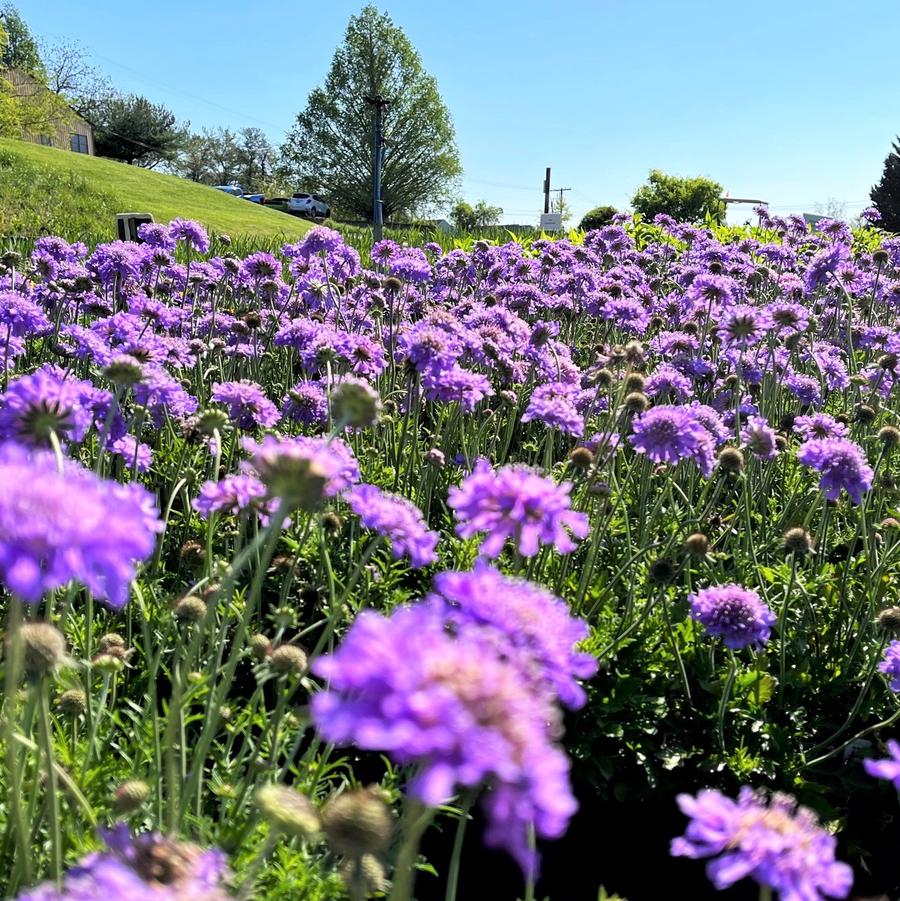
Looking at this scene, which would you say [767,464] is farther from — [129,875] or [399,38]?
[399,38]

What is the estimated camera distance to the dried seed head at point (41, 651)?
1.36 metres

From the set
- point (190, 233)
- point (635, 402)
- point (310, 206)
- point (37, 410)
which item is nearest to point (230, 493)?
point (37, 410)

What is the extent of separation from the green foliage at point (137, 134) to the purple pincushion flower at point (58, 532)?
254 feet

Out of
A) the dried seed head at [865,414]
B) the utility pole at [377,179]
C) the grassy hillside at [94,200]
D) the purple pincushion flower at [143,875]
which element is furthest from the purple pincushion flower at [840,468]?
the grassy hillside at [94,200]

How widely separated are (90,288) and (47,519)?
4.93 metres

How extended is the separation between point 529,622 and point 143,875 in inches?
22.6

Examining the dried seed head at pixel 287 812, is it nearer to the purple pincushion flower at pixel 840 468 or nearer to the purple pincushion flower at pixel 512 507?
the purple pincushion flower at pixel 512 507

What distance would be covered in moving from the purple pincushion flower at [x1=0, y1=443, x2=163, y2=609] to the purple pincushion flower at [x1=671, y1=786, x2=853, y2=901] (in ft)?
2.84

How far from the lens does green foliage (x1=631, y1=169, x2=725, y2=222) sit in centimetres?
2245

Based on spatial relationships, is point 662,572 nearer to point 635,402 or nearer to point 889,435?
point 635,402

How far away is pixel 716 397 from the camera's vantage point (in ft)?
17.8

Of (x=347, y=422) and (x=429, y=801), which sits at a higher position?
(x=347, y=422)

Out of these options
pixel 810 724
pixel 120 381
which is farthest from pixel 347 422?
pixel 810 724

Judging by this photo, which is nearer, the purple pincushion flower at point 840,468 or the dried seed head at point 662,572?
the dried seed head at point 662,572
